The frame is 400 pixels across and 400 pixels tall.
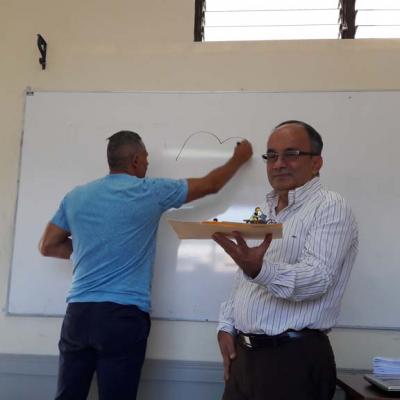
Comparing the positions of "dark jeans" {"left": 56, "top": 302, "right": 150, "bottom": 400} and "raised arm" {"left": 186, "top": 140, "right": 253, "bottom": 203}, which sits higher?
"raised arm" {"left": 186, "top": 140, "right": 253, "bottom": 203}

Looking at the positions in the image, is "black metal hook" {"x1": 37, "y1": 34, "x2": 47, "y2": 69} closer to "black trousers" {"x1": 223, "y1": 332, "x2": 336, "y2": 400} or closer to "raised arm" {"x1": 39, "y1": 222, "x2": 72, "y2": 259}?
"raised arm" {"x1": 39, "y1": 222, "x2": 72, "y2": 259}

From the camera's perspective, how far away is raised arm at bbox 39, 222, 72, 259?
1906mm

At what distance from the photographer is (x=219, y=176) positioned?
2.05m

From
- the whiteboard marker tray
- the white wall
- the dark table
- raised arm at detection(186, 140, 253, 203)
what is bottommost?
the dark table

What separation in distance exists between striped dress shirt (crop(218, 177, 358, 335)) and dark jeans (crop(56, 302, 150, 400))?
0.43 metres

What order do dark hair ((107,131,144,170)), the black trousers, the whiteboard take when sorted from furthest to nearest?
1. the whiteboard
2. dark hair ((107,131,144,170))
3. the black trousers

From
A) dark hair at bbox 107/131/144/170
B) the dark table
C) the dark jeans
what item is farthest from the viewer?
dark hair at bbox 107/131/144/170

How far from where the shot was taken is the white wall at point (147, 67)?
2105 mm

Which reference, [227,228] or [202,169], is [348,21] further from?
[227,228]

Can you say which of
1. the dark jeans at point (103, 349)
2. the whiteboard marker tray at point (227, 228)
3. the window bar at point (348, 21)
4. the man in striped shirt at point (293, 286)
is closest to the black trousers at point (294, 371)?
the man in striped shirt at point (293, 286)

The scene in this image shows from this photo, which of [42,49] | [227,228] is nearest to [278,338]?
[227,228]

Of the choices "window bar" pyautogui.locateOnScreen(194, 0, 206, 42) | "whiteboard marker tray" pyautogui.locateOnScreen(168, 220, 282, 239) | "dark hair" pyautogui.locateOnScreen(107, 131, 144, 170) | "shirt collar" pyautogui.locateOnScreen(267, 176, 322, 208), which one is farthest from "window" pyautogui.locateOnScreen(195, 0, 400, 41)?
"whiteboard marker tray" pyautogui.locateOnScreen(168, 220, 282, 239)

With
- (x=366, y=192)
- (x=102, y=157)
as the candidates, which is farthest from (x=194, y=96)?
(x=366, y=192)

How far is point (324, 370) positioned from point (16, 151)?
6.10ft
